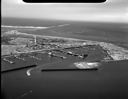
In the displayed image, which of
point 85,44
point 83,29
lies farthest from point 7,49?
point 83,29

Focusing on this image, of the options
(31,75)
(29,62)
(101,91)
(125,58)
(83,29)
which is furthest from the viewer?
(83,29)

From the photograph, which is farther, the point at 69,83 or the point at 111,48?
the point at 111,48

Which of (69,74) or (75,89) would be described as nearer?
(75,89)

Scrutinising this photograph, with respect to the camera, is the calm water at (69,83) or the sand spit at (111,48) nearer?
the calm water at (69,83)

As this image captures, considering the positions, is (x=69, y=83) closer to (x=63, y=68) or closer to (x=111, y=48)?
(x=63, y=68)

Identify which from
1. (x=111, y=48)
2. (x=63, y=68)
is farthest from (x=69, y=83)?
(x=111, y=48)

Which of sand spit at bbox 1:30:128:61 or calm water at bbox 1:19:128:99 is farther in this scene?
sand spit at bbox 1:30:128:61

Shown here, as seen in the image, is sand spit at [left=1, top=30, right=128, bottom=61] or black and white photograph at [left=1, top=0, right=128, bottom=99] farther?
sand spit at [left=1, top=30, right=128, bottom=61]

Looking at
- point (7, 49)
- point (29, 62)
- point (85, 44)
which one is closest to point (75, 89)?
point (29, 62)

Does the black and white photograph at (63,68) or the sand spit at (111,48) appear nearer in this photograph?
the black and white photograph at (63,68)

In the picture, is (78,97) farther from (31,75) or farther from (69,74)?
(31,75)

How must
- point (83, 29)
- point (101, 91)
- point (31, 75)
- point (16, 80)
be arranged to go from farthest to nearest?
point (83, 29), point (31, 75), point (16, 80), point (101, 91)
